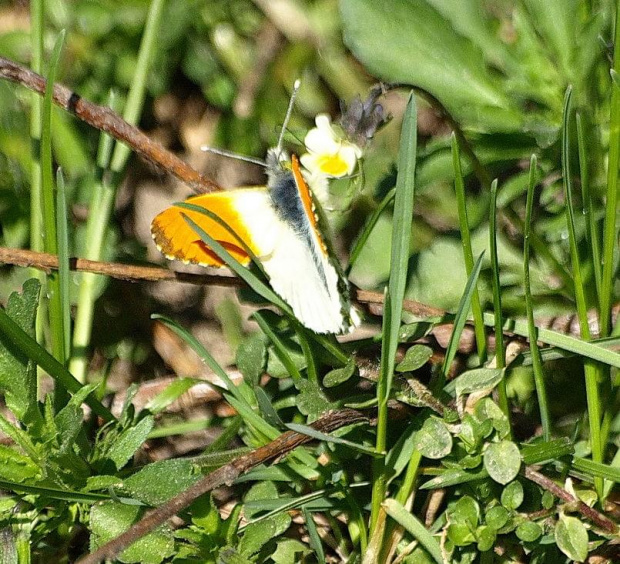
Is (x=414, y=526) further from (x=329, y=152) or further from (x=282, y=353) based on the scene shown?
(x=329, y=152)

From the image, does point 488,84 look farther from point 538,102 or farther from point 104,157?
point 104,157

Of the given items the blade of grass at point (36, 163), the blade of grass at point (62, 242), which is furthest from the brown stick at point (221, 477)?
the blade of grass at point (36, 163)

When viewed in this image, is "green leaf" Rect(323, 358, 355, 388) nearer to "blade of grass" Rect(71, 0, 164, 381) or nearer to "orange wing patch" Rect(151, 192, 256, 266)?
"orange wing patch" Rect(151, 192, 256, 266)

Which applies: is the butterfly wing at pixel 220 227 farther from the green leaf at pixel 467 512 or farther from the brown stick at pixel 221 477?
the green leaf at pixel 467 512

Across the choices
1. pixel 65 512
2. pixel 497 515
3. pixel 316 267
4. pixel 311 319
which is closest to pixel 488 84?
pixel 316 267

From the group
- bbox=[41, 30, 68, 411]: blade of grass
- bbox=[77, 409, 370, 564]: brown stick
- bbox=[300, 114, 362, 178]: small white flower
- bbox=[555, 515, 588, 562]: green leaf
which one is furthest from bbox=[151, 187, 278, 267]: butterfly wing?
bbox=[555, 515, 588, 562]: green leaf

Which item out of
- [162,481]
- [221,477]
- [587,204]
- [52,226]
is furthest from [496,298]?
[52,226]
